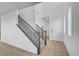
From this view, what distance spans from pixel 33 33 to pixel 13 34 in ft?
1.29

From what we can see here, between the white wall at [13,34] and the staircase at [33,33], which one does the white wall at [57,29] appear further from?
the white wall at [13,34]

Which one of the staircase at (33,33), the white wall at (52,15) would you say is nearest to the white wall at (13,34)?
the staircase at (33,33)

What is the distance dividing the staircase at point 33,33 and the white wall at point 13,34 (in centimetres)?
8

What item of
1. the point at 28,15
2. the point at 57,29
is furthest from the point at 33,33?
the point at 57,29

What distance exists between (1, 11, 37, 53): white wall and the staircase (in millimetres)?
85

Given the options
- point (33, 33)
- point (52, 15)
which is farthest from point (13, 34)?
point (52, 15)

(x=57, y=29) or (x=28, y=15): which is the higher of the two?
(x=28, y=15)

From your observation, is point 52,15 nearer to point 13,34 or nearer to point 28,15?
point 28,15

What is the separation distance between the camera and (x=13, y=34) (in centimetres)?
189

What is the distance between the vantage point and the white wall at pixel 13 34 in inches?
72.7

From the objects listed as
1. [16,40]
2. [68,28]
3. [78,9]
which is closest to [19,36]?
[16,40]

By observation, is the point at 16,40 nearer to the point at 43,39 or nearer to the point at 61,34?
the point at 43,39

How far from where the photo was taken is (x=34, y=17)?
6.19 ft

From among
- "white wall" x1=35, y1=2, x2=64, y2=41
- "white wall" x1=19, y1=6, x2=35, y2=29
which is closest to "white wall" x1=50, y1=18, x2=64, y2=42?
"white wall" x1=35, y1=2, x2=64, y2=41
